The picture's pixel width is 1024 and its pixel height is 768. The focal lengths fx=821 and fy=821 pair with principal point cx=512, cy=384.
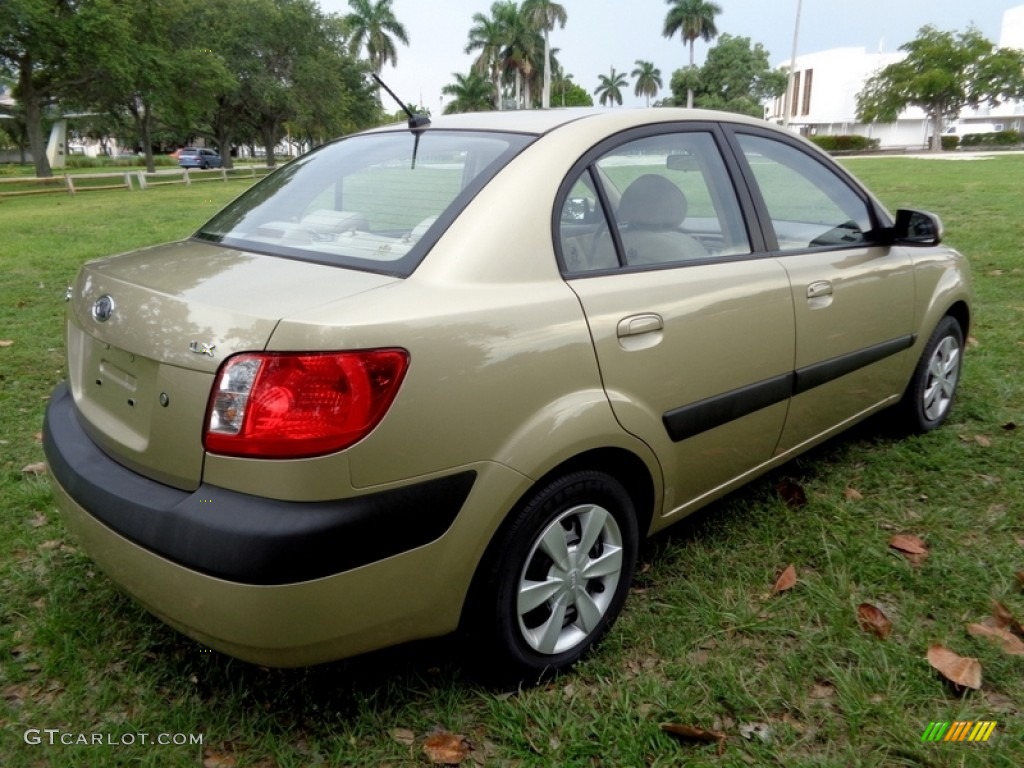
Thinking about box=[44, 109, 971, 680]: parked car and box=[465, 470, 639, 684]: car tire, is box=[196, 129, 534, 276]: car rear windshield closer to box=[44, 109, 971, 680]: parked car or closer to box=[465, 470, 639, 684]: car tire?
box=[44, 109, 971, 680]: parked car

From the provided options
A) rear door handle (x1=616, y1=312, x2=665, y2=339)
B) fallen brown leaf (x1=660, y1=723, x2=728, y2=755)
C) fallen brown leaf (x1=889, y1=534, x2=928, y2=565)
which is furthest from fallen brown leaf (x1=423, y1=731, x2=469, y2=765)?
fallen brown leaf (x1=889, y1=534, x2=928, y2=565)

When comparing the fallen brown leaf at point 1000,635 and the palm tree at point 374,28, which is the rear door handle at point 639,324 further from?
the palm tree at point 374,28

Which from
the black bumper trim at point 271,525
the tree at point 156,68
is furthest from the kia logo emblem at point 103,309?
the tree at point 156,68

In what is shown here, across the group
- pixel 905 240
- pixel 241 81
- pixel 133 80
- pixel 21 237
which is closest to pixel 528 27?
pixel 241 81

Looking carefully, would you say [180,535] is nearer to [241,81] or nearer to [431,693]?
[431,693]

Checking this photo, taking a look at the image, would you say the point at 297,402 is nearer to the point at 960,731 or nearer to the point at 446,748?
the point at 446,748

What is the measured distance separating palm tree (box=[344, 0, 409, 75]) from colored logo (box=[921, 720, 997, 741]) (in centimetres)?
7252

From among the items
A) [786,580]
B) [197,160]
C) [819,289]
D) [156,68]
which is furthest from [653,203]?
[197,160]

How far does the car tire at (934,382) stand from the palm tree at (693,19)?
77195 millimetres

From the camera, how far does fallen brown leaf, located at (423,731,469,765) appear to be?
206cm

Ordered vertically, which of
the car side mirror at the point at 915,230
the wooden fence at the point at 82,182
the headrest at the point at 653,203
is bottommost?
the wooden fence at the point at 82,182

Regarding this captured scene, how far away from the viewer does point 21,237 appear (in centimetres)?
1201

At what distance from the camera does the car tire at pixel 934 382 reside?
3930mm

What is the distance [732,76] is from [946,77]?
26089mm
